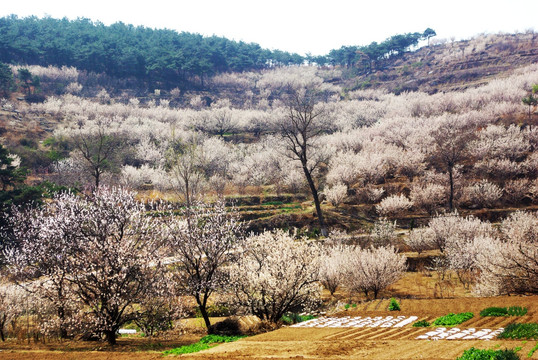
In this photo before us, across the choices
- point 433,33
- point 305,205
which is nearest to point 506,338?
point 305,205

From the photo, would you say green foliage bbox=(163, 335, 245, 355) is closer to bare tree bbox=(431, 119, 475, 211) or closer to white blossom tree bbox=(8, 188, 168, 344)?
white blossom tree bbox=(8, 188, 168, 344)

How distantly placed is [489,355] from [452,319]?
5.63 meters

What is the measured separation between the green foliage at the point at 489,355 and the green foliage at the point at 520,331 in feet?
5.88

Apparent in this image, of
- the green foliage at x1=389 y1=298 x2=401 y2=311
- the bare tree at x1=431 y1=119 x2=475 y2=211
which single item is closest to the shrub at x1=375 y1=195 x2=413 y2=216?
the bare tree at x1=431 y1=119 x2=475 y2=211

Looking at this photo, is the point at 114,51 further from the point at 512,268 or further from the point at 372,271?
the point at 512,268

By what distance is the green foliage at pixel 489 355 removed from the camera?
28.5 feet

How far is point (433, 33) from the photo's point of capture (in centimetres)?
13462

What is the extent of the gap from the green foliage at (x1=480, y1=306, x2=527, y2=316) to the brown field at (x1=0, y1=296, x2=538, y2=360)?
0.26 meters

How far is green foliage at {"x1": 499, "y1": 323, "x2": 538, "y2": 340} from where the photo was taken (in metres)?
10.8

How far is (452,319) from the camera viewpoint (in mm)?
14211

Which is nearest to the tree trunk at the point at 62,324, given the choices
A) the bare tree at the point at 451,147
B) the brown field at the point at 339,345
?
the brown field at the point at 339,345

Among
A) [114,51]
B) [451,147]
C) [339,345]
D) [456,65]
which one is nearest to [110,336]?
[339,345]

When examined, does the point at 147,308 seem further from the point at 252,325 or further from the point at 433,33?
the point at 433,33

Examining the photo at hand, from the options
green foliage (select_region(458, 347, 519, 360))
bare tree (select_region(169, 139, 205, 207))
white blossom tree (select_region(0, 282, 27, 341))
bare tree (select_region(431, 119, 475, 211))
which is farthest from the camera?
bare tree (select_region(431, 119, 475, 211))
